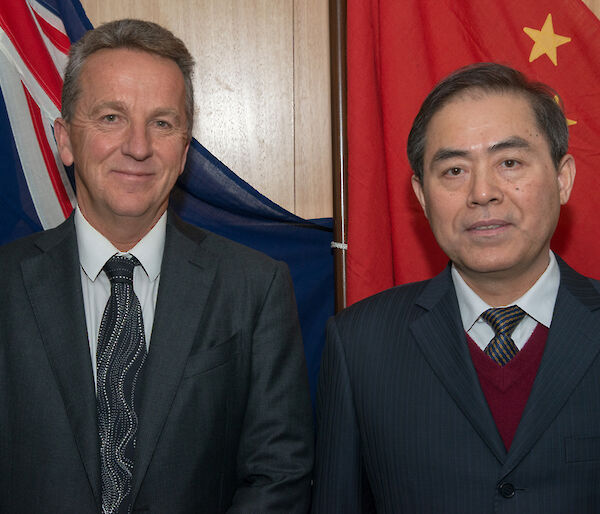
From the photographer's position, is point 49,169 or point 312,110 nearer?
point 49,169

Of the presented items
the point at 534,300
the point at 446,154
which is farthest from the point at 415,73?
the point at 534,300

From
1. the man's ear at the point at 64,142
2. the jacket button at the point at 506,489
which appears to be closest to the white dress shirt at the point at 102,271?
the man's ear at the point at 64,142

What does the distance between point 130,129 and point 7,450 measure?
2.73 ft

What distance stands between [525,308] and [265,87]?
1.40 m

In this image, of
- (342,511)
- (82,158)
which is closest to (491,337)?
(342,511)

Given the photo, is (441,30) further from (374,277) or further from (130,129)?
(130,129)

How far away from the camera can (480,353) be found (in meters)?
1.57

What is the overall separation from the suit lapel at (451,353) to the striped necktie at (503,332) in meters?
0.07

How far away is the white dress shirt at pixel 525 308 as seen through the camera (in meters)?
1.57

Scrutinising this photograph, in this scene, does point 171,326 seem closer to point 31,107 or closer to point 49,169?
point 49,169

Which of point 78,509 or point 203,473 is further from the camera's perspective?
point 203,473

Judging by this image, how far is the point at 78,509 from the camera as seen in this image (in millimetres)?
1489

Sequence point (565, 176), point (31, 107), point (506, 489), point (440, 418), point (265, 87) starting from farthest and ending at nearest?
point (265, 87) < point (31, 107) < point (565, 176) < point (440, 418) < point (506, 489)

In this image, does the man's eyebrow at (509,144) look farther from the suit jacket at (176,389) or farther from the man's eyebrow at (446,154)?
the suit jacket at (176,389)
